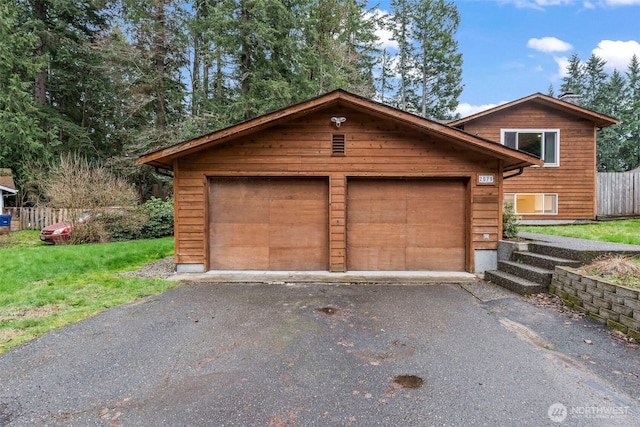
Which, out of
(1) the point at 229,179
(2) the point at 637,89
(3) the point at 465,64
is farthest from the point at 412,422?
(2) the point at 637,89

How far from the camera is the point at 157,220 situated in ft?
41.4

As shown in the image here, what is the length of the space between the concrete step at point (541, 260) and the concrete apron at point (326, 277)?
90 cm

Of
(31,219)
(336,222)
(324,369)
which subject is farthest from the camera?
(31,219)

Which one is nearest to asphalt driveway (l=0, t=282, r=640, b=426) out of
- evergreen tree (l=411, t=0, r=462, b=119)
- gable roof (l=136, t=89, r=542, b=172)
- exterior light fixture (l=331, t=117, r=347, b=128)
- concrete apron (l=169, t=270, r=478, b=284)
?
concrete apron (l=169, t=270, r=478, b=284)

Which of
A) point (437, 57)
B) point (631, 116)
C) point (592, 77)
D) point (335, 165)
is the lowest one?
point (335, 165)

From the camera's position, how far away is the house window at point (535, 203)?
1227cm

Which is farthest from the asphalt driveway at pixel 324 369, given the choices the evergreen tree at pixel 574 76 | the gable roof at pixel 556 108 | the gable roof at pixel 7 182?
the evergreen tree at pixel 574 76

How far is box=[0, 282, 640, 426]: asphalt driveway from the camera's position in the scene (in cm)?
226

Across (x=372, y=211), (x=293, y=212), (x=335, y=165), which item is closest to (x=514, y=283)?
(x=372, y=211)

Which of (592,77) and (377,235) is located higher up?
(592,77)

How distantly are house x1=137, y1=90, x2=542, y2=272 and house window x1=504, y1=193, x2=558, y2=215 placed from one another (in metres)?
6.66

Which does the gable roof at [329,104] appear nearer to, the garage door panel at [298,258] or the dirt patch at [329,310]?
the garage door panel at [298,258]

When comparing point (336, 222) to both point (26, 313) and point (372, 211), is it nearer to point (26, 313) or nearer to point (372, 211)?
point (372, 211)

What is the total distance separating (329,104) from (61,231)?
10771 millimetres
